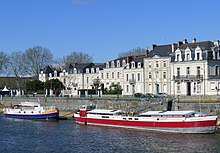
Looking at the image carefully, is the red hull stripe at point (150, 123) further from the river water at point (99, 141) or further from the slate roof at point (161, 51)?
the slate roof at point (161, 51)

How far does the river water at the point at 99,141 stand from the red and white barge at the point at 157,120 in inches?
45.8

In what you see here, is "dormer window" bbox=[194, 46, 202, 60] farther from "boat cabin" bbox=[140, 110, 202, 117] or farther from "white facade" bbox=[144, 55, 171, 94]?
"boat cabin" bbox=[140, 110, 202, 117]

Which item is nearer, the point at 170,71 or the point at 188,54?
the point at 188,54

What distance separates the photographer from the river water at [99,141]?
1518 inches

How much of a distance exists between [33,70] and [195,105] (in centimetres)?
6427

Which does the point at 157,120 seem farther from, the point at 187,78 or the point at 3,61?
the point at 3,61

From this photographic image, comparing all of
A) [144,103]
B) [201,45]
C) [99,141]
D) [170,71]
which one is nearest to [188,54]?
[201,45]

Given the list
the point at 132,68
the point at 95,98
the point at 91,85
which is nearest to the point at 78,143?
the point at 95,98

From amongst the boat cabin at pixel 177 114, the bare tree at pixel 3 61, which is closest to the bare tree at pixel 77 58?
the bare tree at pixel 3 61

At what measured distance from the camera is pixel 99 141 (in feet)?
141

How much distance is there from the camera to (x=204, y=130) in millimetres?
46500

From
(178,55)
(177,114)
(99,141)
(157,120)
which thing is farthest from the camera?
(178,55)

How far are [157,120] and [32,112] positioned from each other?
82.2 ft

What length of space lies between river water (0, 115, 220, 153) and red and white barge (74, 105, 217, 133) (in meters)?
1.16
